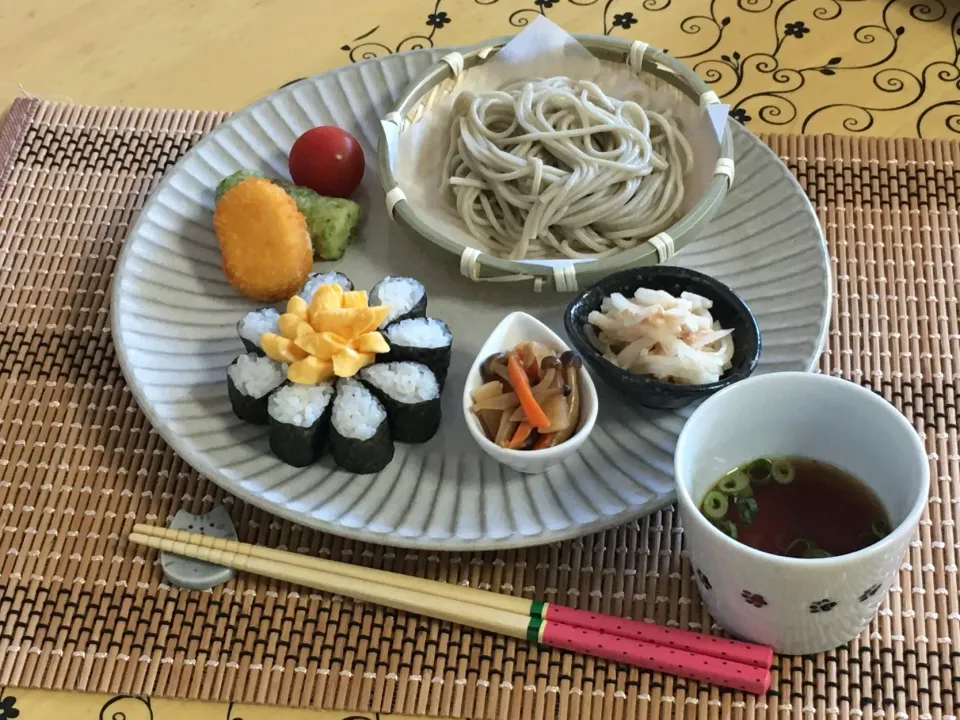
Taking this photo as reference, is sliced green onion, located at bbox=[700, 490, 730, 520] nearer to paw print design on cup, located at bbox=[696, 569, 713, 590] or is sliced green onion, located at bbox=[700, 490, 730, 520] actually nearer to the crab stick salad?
paw print design on cup, located at bbox=[696, 569, 713, 590]

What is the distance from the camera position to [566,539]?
1.43 meters

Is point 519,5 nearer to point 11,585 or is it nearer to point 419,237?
point 419,237

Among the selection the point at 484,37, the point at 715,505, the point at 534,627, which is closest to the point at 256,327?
the point at 534,627

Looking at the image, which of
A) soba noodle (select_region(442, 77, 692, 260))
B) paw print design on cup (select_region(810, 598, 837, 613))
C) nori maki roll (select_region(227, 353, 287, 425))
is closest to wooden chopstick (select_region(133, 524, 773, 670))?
paw print design on cup (select_region(810, 598, 837, 613))

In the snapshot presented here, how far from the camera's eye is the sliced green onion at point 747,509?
4.42ft

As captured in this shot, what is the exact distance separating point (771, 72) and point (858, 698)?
1652mm

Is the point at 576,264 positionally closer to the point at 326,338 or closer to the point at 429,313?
the point at 429,313

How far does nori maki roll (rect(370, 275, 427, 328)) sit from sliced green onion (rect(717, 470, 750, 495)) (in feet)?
2.08

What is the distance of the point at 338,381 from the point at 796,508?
79 cm

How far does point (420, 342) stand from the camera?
1568 millimetres

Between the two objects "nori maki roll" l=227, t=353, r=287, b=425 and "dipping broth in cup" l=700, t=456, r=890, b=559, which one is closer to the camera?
"dipping broth in cup" l=700, t=456, r=890, b=559

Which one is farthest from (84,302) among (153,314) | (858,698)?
(858,698)

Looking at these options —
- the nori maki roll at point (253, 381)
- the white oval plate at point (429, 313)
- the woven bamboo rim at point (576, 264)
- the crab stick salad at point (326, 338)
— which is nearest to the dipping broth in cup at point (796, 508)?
the white oval plate at point (429, 313)

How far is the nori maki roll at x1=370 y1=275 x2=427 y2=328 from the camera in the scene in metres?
1.63
